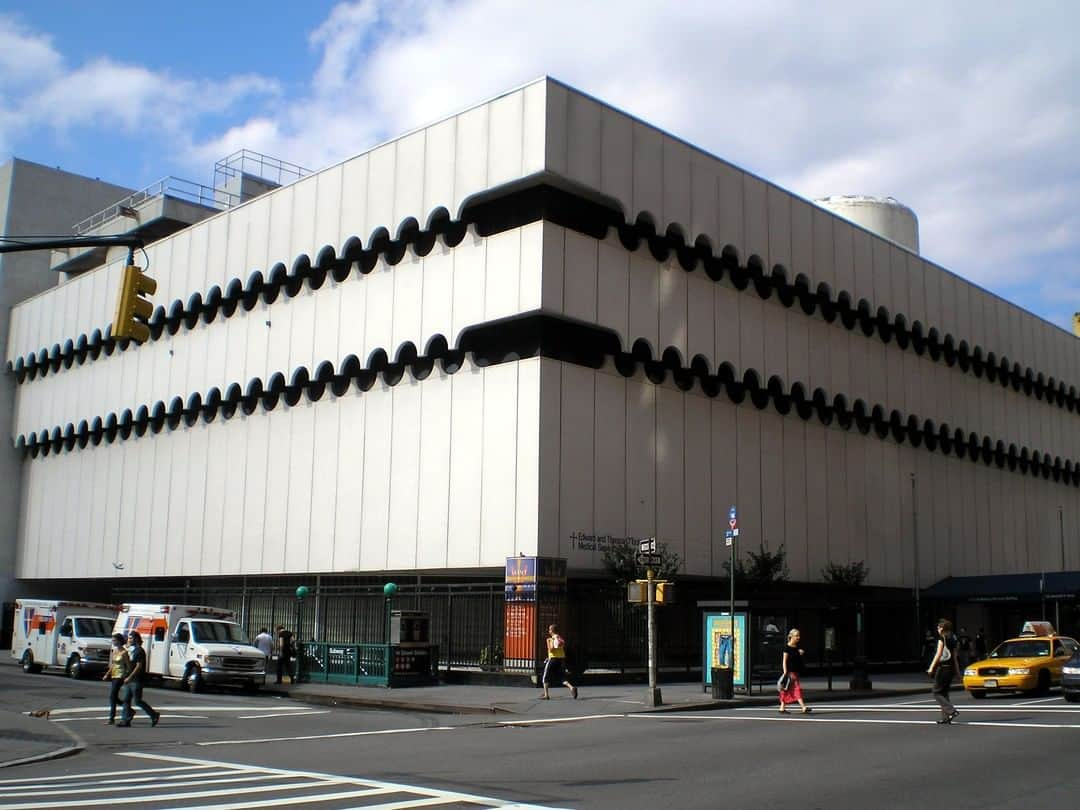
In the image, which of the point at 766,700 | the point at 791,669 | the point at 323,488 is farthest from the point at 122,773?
the point at 323,488

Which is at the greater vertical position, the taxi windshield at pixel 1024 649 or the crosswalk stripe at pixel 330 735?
the taxi windshield at pixel 1024 649

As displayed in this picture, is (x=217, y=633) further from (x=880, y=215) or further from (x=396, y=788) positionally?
(x=880, y=215)

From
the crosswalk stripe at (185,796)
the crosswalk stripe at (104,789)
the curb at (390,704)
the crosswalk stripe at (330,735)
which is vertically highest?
the crosswalk stripe at (185,796)

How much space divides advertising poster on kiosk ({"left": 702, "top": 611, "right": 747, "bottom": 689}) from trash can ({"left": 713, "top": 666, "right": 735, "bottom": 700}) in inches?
11.6

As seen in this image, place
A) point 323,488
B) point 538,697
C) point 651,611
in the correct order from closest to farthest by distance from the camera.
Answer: point 651,611 < point 538,697 < point 323,488

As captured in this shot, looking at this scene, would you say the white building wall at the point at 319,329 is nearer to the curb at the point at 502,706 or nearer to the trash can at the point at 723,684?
the trash can at the point at 723,684

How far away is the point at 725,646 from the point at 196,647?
14059mm

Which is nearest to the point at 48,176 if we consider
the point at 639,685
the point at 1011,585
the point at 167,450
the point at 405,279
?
the point at 167,450

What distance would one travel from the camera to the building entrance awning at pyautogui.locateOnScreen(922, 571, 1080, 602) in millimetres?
39406

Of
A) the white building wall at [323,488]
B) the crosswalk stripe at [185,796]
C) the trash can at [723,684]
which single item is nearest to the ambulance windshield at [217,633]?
the white building wall at [323,488]

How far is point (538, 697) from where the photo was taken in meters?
26.8

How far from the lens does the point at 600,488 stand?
3316 centimetres

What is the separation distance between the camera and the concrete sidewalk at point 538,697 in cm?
2438

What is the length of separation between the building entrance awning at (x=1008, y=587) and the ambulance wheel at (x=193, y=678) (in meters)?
28.3
